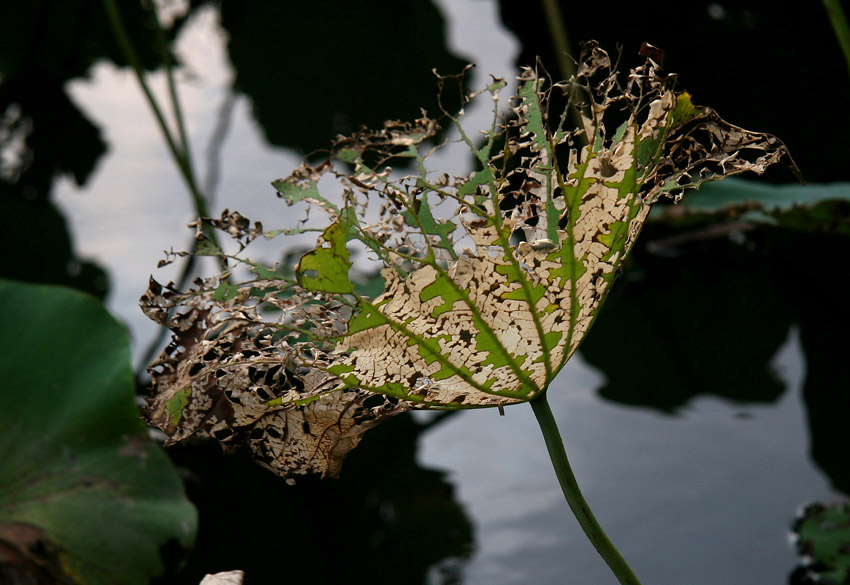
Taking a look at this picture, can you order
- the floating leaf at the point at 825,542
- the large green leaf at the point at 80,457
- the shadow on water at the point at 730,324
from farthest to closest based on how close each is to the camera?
1. the shadow on water at the point at 730,324
2. the floating leaf at the point at 825,542
3. the large green leaf at the point at 80,457

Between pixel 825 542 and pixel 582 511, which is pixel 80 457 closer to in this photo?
pixel 582 511

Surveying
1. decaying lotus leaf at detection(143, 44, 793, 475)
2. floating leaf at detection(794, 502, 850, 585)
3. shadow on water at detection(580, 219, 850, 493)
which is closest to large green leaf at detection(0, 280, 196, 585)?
decaying lotus leaf at detection(143, 44, 793, 475)

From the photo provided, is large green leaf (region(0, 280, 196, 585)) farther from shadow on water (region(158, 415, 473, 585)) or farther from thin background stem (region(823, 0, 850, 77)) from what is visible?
thin background stem (region(823, 0, 850, 77))

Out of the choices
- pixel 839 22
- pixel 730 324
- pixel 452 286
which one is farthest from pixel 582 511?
pixel 730 324

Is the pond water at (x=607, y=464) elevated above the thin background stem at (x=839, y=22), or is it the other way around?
the thin background stem at (x=839, y=22)

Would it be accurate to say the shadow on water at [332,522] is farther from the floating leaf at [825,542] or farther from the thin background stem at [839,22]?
the thin background stem at [839,22]

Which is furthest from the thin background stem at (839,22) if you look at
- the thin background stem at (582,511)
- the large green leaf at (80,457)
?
the large green leaf at (80,457)

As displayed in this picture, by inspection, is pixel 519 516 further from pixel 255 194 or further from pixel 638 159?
pixel 255 194

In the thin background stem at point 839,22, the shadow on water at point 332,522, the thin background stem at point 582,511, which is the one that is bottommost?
the shadow on water at point 332,522
